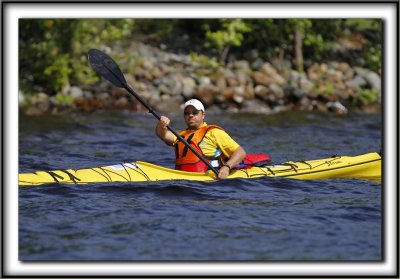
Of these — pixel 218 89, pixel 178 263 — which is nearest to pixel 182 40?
pixel 218 89

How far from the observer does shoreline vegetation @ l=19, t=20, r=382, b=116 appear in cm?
Result: 1631

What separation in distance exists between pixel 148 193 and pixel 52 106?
28.2ft

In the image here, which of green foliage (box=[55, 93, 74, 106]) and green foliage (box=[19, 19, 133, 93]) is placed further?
green foliage (box=[55, 93, 74, 106])

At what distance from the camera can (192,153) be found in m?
8.71

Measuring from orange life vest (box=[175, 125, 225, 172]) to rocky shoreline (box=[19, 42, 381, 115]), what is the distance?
772 cm

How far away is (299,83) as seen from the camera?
Result: 1772 cm

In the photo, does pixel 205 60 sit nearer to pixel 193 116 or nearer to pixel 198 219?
pixel 193 116

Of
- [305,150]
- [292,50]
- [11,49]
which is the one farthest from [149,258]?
[292,50]

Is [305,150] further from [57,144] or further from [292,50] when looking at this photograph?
[292,50]

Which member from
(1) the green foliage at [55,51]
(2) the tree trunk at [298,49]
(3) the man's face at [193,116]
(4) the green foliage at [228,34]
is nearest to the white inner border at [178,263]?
(3) the man's face at [193,116]

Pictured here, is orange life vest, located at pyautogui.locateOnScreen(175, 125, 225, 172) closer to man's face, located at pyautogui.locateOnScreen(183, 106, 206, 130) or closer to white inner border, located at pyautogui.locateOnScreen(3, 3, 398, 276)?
man's face, located at pyautogui.locateOnScreen(183, 106, 206, 130)

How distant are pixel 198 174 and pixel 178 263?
327 centimetres

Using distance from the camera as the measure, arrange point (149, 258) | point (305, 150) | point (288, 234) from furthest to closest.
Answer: point (305, 150) < point (288, 234) < point (149, 258)

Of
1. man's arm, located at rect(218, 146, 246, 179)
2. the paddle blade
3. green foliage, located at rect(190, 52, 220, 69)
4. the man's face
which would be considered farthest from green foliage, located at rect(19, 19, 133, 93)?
man's arm, located at rect(218, 146, 246, 179)
